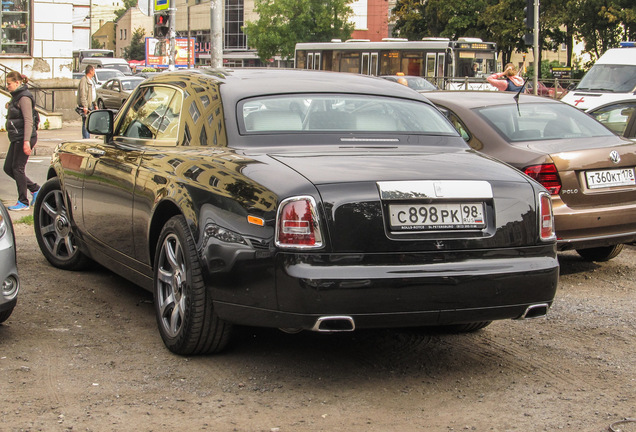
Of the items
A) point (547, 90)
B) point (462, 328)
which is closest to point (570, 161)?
point (462, 328)

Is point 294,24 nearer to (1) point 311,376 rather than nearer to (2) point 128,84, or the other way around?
(2) point 128,84

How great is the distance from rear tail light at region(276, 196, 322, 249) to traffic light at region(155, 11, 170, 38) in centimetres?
1844

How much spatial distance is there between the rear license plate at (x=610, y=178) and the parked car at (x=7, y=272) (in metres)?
4.34

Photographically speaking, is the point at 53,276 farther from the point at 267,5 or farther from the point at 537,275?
the point at 267,5

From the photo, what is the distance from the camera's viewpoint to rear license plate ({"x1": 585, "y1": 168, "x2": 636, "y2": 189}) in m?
7.43

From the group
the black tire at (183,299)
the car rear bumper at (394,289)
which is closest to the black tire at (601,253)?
the car rear bumper at (394,289)

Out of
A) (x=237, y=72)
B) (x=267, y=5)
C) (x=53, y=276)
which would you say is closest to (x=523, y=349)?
(x=237, y=72)

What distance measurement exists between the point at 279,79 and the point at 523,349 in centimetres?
216

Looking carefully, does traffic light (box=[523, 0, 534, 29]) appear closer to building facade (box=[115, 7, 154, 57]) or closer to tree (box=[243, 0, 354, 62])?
tree (box=[243, 0, 354, 62])

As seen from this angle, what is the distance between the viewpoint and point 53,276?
23.6ft

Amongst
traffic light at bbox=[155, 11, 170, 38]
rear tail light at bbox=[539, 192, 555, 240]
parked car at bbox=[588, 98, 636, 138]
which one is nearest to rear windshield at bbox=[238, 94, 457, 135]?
rear tail light at bbox=[539, 192, 555, 240]

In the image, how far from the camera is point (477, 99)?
867 cm

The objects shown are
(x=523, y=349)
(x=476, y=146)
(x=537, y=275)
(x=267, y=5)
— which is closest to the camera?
(x=537, y=275)

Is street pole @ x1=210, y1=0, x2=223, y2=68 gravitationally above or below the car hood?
above
